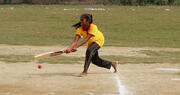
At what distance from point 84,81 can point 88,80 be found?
0.46 feet

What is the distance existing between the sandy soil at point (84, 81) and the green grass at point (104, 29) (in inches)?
333

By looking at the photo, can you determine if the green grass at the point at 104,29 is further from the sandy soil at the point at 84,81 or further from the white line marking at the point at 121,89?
the white line marking at the point at 121,89

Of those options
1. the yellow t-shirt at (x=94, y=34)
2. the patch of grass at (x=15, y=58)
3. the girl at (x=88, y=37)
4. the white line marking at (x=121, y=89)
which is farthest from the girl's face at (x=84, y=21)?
Result: the patch of grass at (x=15, y=58)

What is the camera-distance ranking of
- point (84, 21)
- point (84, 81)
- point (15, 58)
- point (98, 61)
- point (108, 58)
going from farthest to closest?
point (108, 58), point (15, 58), point (98, 61), point (84, 21), point (84, 81)

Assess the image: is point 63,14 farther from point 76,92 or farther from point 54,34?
point 76,92

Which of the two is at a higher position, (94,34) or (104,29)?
(94,34)

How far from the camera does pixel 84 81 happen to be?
10023mm

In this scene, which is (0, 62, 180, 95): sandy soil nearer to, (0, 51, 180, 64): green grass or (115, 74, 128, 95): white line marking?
(115, 74, 128, 95): white line marking

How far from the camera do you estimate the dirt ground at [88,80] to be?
896 centimetres

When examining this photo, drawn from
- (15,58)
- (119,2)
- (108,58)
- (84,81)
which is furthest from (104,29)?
(119,2)

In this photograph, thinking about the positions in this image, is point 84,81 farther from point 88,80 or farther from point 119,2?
point 119,2

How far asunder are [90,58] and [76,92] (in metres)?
1.93

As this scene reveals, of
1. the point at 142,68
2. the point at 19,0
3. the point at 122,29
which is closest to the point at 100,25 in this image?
the point at 122,29

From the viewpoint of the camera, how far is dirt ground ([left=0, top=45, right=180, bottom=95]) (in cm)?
896
